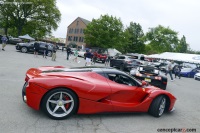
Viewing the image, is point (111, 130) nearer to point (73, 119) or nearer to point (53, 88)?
point (73, 119)

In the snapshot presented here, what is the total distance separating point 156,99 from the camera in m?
4.86

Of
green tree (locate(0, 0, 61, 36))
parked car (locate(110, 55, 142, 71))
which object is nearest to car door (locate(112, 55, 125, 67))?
parked car (locate(110, 55, 142, 71))

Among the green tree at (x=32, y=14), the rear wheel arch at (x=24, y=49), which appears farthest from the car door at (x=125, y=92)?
the green tree at (x=32, y=14)

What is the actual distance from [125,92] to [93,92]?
0.87 m

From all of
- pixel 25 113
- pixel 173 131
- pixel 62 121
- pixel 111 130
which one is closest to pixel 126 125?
pixel 111 130

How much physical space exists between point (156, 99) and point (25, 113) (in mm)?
3145

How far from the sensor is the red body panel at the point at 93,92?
12.2ft

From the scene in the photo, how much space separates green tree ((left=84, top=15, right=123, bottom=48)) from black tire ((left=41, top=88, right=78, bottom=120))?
137 ft

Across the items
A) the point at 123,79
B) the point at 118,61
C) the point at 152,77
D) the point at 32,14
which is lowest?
the point at 152,77

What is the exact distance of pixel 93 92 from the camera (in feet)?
13.1

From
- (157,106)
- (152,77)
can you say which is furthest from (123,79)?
(152,77)

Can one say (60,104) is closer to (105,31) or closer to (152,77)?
(152,77)

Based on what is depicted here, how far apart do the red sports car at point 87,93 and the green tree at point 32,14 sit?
44864 mm

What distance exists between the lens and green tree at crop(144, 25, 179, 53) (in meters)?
59.8
